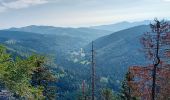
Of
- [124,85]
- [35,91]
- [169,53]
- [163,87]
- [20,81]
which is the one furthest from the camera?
[124,85]

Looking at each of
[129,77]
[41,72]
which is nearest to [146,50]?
[41,72]

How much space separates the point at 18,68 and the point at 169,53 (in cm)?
1408

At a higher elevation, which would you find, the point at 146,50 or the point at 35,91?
the point at 146,50

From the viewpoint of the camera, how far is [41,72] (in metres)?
46.7

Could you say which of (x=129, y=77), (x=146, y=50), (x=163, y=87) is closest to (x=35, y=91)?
(x=146, y=50)

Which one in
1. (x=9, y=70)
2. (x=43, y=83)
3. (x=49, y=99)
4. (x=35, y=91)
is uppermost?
(x=9, y=70)

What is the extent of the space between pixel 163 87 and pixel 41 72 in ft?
58.8

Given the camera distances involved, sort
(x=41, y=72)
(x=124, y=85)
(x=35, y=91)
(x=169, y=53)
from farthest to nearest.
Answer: (x=124, y=85) → (x=41, y=72) → (x=169, y=53) → (x=35, y=91)

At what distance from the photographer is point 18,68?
86.5 ft

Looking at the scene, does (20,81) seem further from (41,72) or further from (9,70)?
(41,72)

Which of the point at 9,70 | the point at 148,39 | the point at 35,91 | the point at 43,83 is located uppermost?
the point at 148,39

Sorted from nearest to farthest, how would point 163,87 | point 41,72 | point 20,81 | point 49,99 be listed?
point 20,81 → point 163,87 → point 41,72 → point 49,99

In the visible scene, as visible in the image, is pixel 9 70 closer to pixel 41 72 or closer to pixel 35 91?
pixel 35 91

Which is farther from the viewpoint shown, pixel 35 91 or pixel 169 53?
pixel 169 53
